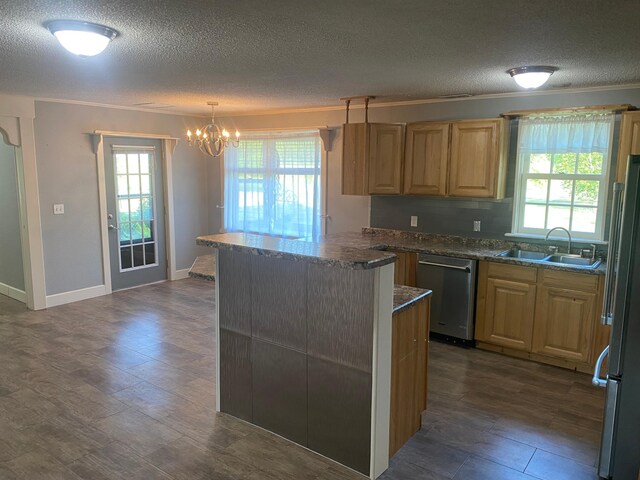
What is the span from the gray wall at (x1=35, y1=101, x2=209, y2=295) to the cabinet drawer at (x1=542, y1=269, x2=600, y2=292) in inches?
205

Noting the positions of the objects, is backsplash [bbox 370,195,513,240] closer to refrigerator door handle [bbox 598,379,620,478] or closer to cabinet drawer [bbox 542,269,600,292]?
cabinet drawer [bbox 542,269,600,292]

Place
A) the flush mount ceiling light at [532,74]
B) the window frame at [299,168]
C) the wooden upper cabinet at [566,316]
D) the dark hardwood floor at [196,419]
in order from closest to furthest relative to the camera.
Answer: the dark hardwood floor at [196,419] < the flush mount ceiling light at [532,74] < the wooden upper cabinet at [566,316] < the window frame at [299,168]

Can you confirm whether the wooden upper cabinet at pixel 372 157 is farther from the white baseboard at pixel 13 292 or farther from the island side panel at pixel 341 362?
the white baseboard at pixel 13 292

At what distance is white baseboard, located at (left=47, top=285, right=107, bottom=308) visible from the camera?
18.8ft

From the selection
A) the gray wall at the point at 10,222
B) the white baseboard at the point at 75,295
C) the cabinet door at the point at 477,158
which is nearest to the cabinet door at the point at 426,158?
the cabinet door at the point at 477,158

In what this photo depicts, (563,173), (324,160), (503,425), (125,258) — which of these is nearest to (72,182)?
(125,258)

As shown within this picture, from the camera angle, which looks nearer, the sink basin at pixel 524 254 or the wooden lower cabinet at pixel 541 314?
the wooden lower cabinet at pixel 541 314

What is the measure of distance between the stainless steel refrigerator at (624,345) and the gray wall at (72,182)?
560 centimetres

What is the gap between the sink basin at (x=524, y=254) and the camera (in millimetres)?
4508

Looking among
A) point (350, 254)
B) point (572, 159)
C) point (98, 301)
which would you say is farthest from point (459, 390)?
point (98, 301)

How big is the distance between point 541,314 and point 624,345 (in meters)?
1.69

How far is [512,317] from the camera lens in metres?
4.29

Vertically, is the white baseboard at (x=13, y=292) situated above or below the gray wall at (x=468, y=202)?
below

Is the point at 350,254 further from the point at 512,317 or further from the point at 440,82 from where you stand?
the point at 512,317
